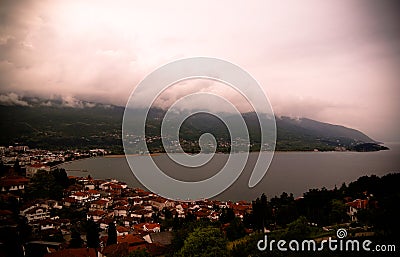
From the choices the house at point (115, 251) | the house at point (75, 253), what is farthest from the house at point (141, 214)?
the house at point (115, 251)

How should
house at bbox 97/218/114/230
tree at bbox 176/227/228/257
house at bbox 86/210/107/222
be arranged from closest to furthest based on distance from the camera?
tree at bbox 176/227/228/257 < house at bbox 97/218/114/230 < house at bbox 86/210/107/222

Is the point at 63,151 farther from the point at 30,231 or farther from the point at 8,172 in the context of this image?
the point at 30,231

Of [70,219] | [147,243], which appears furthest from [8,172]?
[147,243]

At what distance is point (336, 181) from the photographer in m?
16.1

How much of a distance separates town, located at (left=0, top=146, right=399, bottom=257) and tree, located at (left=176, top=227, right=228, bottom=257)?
2.2 inches

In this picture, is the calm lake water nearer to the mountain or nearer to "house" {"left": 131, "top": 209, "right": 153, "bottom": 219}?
the mountain

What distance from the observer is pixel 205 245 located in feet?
11.5

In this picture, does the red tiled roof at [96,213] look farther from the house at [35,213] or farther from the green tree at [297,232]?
the green tree at [297,232]

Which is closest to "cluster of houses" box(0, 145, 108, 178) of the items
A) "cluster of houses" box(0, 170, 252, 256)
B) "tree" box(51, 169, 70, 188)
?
"tree" box(51, 169, 70, 188)

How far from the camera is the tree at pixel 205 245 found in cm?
341

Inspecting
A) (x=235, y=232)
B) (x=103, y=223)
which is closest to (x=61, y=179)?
(x=103, y=223)

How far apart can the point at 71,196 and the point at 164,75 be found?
23.3 feet

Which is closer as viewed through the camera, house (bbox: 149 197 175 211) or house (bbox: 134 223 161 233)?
house (bbox: 134 223 161 233)

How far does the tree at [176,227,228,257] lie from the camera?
3.41 m
